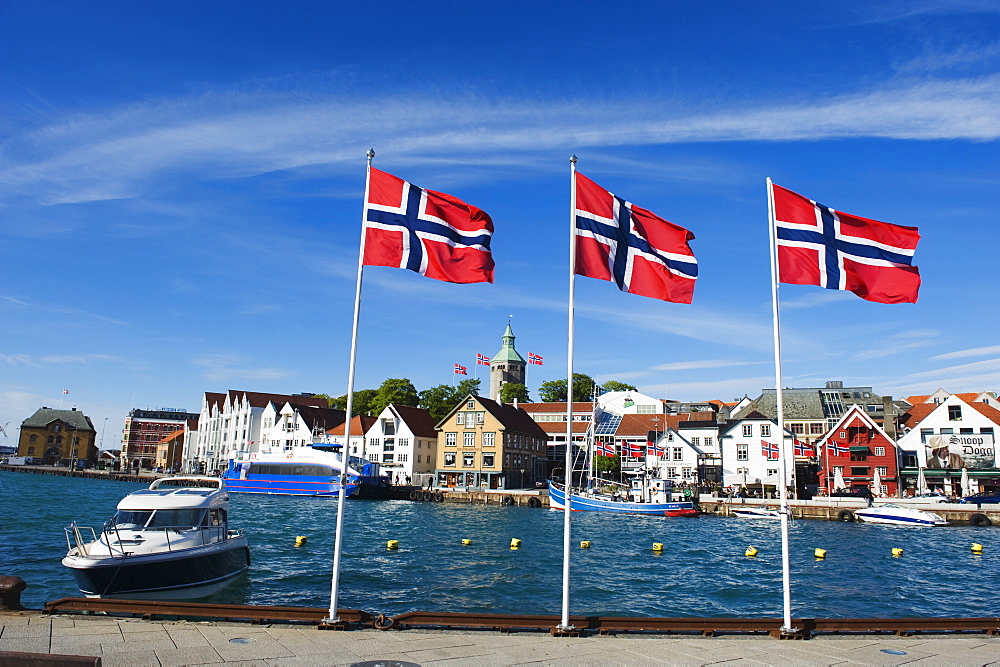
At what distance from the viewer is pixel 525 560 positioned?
38.3 metres

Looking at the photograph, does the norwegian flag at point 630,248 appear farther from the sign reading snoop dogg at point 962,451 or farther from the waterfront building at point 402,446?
the waterfront building at point 402,446

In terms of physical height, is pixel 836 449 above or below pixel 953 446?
below

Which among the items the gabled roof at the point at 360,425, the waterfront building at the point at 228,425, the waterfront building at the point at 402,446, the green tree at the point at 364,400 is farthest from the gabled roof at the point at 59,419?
the waterfront building at the point at 402,446

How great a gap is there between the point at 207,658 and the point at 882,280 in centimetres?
1554

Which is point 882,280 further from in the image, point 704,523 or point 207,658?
point 704,523

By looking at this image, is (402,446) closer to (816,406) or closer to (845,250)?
(816,406)

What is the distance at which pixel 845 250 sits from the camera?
16.1 meters

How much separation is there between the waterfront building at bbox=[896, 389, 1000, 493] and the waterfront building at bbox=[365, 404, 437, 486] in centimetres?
6667

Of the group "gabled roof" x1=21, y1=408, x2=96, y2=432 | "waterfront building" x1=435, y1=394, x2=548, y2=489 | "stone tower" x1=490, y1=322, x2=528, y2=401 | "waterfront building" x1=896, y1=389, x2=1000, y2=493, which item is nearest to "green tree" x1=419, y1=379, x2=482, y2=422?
"waterfront building" x1=435, y1=394, x2=548, y2=489

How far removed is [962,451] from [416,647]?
303 ft

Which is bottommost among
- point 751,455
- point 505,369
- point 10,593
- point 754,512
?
point 754,512

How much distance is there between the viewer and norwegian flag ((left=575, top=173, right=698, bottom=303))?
15352 millimetres

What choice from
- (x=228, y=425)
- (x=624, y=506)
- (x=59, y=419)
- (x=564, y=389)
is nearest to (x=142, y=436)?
(x=59, y=419)

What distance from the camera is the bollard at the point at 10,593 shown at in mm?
12922
